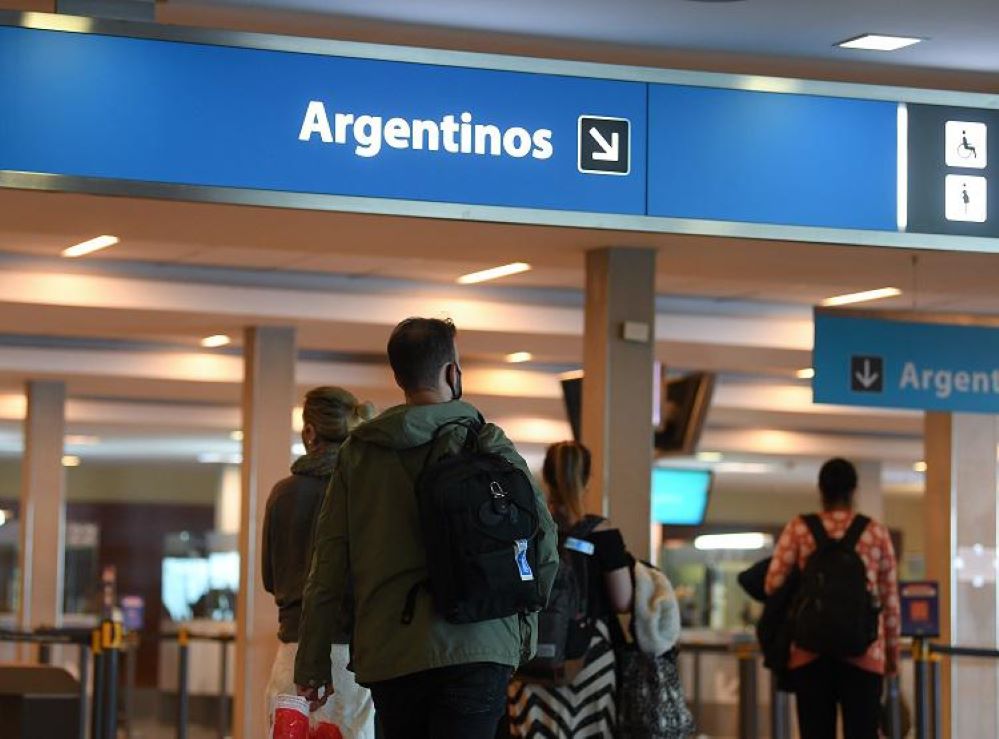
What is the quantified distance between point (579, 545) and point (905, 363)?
3021 mm

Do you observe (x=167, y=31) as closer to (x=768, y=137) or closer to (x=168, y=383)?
(x=768, y=137)

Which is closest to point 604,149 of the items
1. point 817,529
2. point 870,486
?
point 817,529

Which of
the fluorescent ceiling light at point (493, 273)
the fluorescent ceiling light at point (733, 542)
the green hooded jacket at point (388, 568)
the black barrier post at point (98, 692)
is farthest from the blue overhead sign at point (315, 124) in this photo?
the fluorescent ceiling light at point (733, 542)

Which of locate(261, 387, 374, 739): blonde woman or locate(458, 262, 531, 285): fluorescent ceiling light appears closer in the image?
locate(261, 387, 374, 739): blonde woman

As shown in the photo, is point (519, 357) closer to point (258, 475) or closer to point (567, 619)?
point (258, 475)

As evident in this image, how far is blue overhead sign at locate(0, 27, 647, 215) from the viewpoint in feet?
19.5

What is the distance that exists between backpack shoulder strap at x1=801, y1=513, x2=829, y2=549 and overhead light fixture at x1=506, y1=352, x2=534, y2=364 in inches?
299

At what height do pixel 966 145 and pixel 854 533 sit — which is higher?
pixel 966 145

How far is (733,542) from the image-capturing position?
1101 inches

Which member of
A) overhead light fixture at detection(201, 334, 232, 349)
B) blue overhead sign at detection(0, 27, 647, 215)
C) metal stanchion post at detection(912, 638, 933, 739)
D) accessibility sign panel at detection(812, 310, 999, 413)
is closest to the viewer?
blue overhead sign at detection(0, 27, 647, 215)

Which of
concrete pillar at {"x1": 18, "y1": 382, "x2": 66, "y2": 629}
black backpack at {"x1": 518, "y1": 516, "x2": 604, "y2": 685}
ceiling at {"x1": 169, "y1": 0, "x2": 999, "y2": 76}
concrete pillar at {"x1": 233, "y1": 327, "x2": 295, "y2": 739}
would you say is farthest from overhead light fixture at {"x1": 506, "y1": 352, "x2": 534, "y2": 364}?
black backpack at {"x1": 518, "y1": 516, "x2": 604, "y2": 685}

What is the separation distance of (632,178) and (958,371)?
3.12 m

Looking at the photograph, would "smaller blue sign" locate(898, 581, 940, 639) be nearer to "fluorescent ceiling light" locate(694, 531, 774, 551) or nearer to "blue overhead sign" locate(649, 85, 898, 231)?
"blue overhead sign" locate(649, 85, 898, 231)

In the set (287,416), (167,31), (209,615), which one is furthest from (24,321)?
(209,615)
